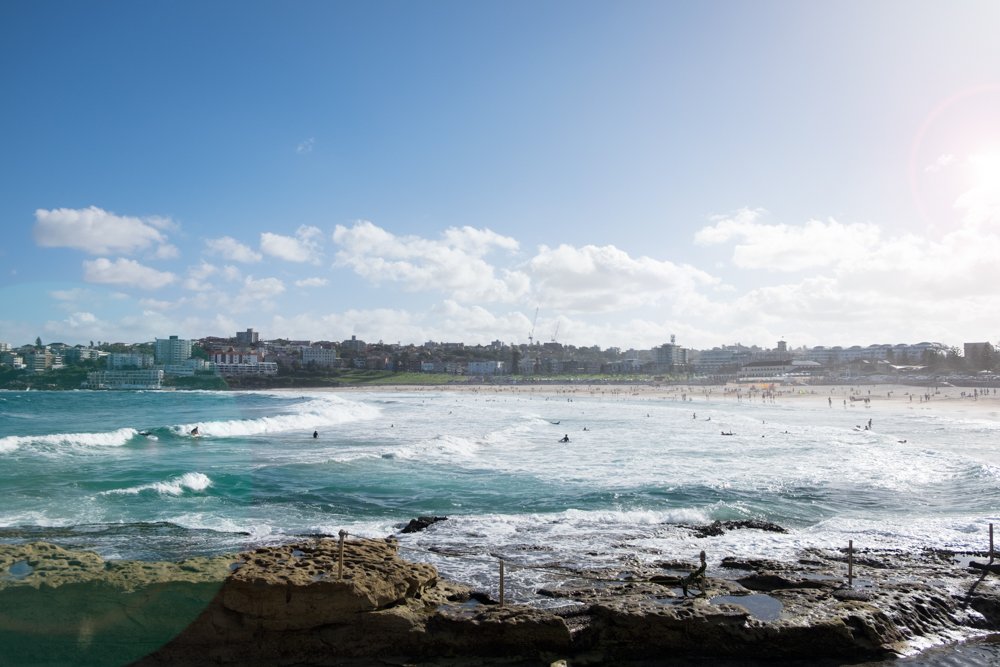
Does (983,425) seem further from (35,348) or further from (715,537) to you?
(35,348)

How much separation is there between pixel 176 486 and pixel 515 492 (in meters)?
10.7

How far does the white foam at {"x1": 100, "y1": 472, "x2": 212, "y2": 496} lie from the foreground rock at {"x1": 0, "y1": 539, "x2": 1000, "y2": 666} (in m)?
10.6

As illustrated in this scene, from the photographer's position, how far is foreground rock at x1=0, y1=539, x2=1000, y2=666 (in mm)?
8023

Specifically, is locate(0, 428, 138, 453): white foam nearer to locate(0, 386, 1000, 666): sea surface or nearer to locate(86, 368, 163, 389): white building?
locate(0, 386, 1000, 666): sea surface

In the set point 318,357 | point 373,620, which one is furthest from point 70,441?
point 318,357

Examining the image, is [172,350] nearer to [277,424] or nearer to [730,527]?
[277,424]

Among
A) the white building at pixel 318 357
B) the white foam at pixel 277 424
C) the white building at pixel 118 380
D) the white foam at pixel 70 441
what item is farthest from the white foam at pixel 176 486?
the white building at pixel 318 357

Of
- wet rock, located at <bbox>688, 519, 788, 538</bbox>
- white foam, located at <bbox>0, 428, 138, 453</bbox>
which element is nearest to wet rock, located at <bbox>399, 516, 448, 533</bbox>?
wet rock, located at <bbox>688, 519, 788, 538</bbox>

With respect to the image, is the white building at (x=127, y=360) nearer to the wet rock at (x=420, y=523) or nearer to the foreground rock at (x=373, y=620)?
the wet rock at (x=420, y=523)

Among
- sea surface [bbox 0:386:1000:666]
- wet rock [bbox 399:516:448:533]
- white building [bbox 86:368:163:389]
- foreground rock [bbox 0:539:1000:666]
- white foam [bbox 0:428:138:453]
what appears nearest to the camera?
foreground rock [bbox 0:539:1000:666]

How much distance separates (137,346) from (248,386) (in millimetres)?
23326

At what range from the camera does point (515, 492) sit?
19906 mm

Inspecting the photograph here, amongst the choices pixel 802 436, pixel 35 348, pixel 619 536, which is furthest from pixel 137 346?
pixel 619 536

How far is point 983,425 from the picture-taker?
138ft
